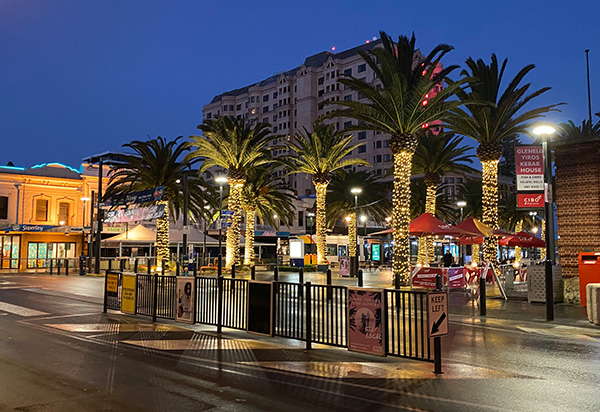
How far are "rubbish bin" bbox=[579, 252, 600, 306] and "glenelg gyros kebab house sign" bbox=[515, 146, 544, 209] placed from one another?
2.17 m

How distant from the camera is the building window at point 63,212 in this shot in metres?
49.6

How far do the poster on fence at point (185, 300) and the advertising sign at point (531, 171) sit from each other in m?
11.0

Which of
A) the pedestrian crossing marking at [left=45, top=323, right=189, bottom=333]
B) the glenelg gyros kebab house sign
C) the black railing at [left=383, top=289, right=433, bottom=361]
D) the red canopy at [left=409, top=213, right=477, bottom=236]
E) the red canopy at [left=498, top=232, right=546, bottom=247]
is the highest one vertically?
the glenelg gyros kebab house sign

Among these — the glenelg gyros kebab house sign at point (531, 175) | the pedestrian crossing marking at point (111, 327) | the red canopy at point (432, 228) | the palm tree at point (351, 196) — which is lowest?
the pedestrian crossing marking at point (111, 327)

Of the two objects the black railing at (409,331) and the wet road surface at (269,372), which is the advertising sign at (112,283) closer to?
the wet road surface at (269,372)

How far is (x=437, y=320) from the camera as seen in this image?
819 cm

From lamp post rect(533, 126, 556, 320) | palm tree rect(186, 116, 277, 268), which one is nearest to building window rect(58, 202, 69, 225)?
palm tree rect(186, 116, 277, 268)

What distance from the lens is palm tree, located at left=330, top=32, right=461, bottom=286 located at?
2325cm

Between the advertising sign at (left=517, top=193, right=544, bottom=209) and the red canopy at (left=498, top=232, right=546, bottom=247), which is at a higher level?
the advertising sign at (left=517, top=193, right=544, bottom=209)

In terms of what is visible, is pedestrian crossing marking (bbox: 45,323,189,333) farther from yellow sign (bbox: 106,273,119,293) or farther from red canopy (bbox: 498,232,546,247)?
red canopy (bbox: 498,232,546,247)

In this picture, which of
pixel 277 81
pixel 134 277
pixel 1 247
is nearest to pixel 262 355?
pixel 134 277

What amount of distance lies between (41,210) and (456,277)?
41.2 meters

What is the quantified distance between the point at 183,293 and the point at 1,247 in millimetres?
40002

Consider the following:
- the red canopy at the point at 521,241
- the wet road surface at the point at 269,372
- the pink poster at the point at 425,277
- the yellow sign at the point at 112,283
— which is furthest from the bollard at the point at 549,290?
the red canopy at the point at 521,241
